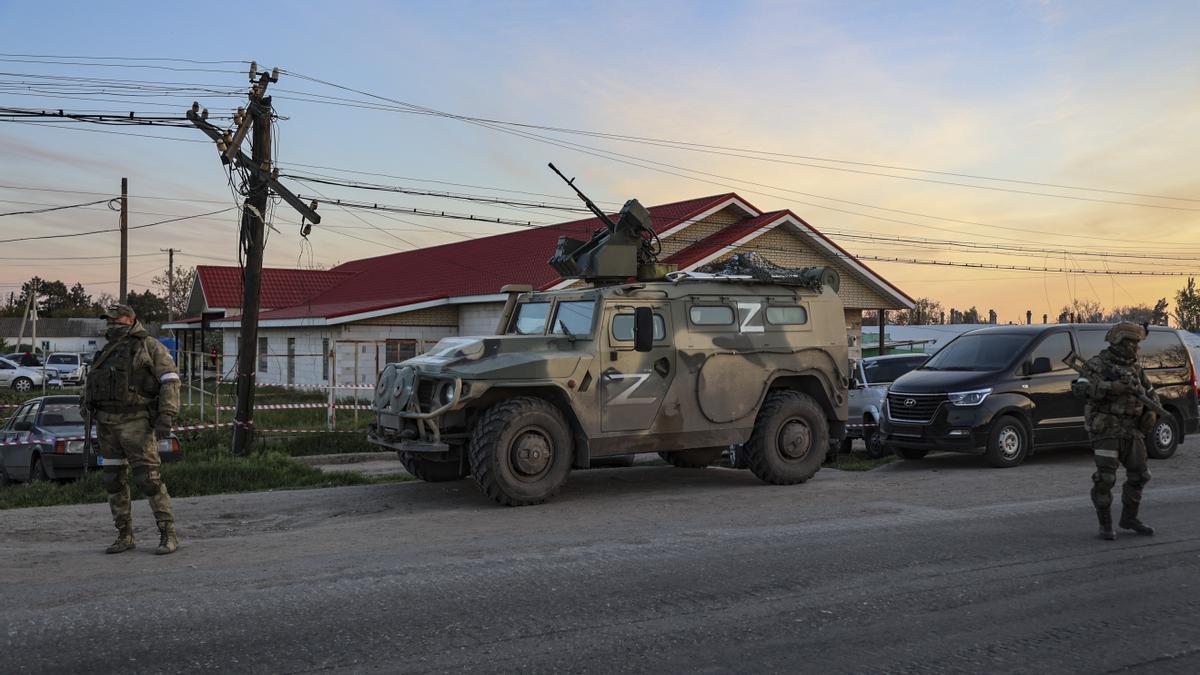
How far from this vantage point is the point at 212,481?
38.0 ft

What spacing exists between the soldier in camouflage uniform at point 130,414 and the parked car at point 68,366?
122ft

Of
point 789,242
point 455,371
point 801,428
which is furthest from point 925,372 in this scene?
point 789,242

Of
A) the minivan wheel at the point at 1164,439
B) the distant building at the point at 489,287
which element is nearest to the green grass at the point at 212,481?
the distant building at the point at 489,287

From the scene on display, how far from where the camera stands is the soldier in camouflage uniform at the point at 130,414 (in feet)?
24.2

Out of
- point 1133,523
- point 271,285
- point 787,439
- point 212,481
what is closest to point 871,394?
point 787,439

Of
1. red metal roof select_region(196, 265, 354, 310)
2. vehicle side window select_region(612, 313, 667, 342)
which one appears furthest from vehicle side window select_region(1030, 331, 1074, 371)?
red metal roof select_region(196, 265, 354, 310)

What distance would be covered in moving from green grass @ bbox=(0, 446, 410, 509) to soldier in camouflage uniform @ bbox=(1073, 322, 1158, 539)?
7.91 m

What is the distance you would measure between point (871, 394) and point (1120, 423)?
7519 millimetres

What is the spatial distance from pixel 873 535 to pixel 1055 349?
21.9 ft

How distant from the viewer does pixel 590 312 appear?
10.1m

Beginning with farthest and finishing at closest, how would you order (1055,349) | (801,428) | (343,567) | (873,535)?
(1055,349) → (801,428) → (873,535) → (343,567)

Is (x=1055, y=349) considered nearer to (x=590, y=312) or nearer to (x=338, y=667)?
(x=590, y=312)

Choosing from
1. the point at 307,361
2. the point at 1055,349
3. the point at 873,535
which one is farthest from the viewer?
the point at 307,361

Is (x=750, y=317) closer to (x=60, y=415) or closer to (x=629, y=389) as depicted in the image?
(x=629, y=389)
